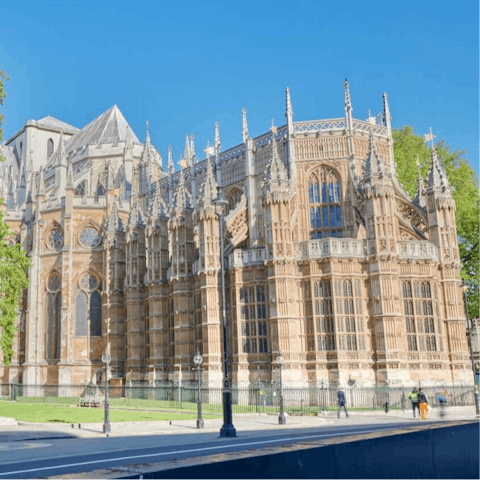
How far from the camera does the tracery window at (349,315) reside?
31609 millimetres

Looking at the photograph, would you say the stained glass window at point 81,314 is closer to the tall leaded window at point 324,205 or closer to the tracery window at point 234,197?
the tracery window at point 234,197

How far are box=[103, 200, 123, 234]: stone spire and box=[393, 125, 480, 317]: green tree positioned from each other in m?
20.3

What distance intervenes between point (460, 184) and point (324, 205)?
13207 mm

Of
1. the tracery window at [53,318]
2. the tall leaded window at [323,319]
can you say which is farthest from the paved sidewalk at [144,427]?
the tracery window at [53,318]

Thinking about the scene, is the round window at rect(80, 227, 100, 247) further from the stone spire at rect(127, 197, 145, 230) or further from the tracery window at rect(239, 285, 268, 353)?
the tracery window at rect(239, 285, 268, 353)

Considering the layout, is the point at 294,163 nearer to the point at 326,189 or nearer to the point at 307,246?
the point at 326,189

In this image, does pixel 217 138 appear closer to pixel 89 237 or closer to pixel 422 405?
pixel 89 237

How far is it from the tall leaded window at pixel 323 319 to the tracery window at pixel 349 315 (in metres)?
0.41

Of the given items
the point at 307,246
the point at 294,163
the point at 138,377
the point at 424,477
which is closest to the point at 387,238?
the point at 307,246

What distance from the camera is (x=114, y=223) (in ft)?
152

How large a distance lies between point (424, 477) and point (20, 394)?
43518 millimetres

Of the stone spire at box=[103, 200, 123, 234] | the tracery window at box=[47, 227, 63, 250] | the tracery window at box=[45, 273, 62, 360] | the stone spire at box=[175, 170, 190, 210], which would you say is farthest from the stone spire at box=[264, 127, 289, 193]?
the tracery window at box=[45, 273, 62, 360]

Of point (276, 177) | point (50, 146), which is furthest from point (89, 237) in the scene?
point (50, 146)

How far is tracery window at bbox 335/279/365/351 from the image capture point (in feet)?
104
